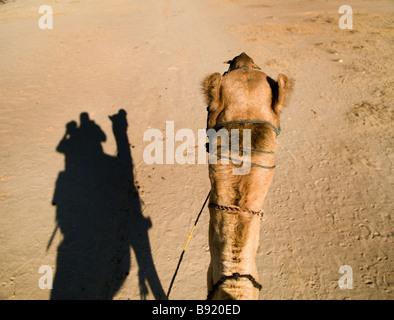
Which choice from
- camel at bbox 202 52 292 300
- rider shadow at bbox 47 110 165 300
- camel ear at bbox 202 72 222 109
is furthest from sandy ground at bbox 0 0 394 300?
camel ear at bbox 202 72 222 109

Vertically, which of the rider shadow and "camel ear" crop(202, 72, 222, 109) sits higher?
"camel ear" crop(202, 72, 222, 109)

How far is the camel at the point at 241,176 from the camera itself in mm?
1777

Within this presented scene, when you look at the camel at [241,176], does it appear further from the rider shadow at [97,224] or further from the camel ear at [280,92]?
the rider shadow at [97,224]

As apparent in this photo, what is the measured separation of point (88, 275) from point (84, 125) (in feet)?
17.2

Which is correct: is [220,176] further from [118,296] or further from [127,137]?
[127,137]

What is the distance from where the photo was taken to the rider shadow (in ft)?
13.0

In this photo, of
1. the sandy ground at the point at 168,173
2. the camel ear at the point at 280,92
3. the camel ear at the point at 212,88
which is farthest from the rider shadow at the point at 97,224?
the camel ear at the point at 280,92

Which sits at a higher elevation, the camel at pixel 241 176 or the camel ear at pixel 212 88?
the camel ear at pixel 212 88

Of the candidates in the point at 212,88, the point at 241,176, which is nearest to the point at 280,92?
the point at 212,88

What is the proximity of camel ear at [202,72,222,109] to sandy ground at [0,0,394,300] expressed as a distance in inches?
130

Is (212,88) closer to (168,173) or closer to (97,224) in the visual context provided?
(168,173)

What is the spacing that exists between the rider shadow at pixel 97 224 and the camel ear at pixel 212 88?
138 inches

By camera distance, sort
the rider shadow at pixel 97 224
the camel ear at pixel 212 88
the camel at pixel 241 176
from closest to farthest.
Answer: the camel at pixel 241 176 < the camel ear at pixel 212 88 < the rider shadow at pixel 97 224

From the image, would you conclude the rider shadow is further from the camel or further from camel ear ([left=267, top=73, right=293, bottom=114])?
camel ear ([left=267, top=73, right=293, bottom=114])
